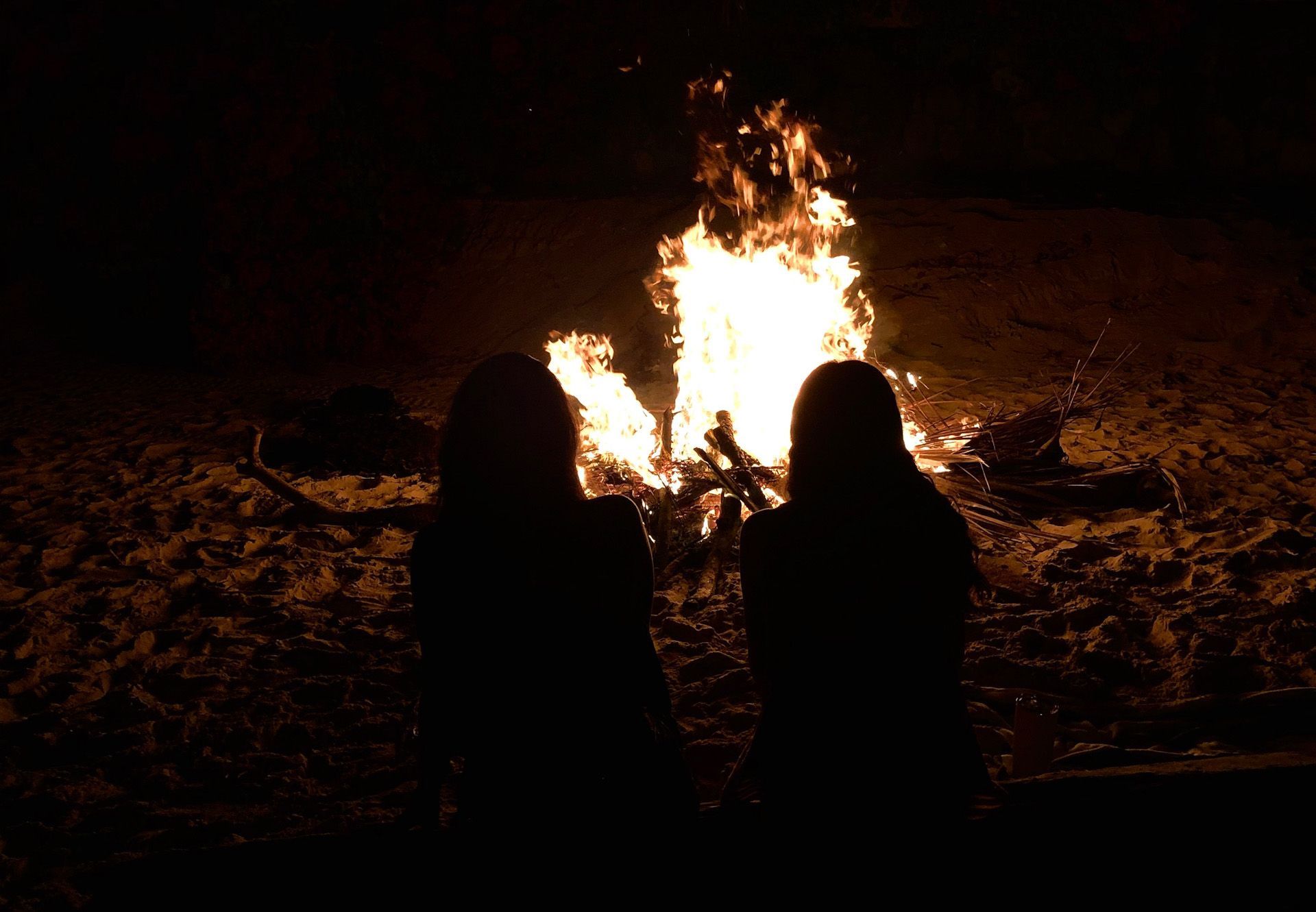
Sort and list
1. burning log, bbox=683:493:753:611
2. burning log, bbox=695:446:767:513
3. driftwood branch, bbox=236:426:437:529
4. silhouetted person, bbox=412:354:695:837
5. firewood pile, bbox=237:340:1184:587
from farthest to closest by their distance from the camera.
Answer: driftwood branch, bbox=236:426:437:529 < burning log, bbox=695:446:767:513 < firewood pile, bbox=237:340:1184:587 < burning log, bbox=683:493:753:611 < silhouetted person, bbox=412:354:695:837


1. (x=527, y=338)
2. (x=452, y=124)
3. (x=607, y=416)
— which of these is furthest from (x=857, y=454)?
(x=452, y=124)

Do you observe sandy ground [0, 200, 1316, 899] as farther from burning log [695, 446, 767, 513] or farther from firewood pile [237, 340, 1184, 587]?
burning log [695, 446, 767, 513]

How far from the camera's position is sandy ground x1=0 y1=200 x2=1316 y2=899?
3432 millimetres

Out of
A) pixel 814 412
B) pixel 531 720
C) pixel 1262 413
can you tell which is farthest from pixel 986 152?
pixel 531 720

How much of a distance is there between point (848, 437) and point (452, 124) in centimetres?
1149

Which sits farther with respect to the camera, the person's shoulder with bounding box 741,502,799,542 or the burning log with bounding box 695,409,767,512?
the burning log with bounding box 695,409,767,512

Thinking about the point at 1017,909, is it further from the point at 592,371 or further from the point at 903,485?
the point at 592,371

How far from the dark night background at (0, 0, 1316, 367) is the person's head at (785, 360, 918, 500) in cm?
911

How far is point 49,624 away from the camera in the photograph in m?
4.55

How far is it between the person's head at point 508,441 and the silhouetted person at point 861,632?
592mm

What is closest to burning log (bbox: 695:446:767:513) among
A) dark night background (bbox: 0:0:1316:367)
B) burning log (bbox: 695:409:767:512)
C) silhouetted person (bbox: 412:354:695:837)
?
burning log (bbox: 695:409:767:512)

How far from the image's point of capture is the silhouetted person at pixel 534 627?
2.27 meters

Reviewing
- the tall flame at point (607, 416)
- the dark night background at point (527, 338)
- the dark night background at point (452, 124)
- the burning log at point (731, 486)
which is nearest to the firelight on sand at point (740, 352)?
the tall flame at point (607, 416)

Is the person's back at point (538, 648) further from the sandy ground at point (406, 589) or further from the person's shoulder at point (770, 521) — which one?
the sandy ground at point (406, 589)
